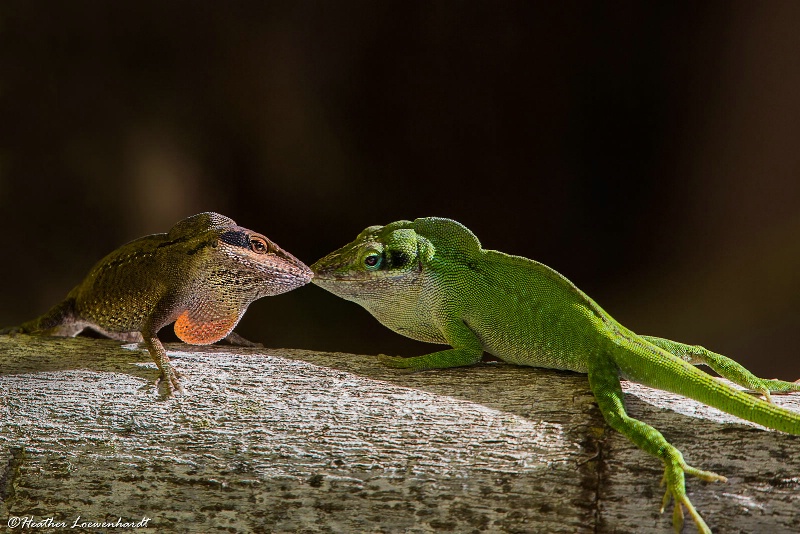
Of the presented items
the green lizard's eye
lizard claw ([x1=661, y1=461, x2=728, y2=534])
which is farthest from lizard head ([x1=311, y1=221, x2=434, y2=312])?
lizard claw ([x1=661, y1=461, x2=728, y2=534])

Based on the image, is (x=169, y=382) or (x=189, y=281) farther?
(x=189, y=281)

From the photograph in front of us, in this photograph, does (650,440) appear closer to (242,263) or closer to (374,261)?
(374,261)

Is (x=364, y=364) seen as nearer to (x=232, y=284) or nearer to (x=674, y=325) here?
(x=232, y=284)

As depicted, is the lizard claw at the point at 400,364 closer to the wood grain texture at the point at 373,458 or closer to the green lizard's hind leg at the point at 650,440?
the wood grain texture at the point at 373,458

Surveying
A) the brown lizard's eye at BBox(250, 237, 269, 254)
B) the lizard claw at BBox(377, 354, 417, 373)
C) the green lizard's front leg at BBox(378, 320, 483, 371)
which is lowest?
the lizard claw at BBox(377, 354, 417, 373)

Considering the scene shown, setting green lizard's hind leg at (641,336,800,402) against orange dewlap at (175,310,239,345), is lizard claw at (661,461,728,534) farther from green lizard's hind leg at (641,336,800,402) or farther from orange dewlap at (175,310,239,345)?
orange dewlap at (175,310,239,345)

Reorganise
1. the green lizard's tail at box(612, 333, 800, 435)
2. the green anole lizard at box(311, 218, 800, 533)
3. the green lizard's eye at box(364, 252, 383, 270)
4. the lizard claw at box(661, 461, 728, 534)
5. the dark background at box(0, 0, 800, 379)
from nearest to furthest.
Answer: the lizard claw at box(661, 461, 728, 534)
the green lizard's tail at box(612, 333, 800, 435)
the green anole lizard at box(311, 218, 800, 533)
the green lizard's eye at box(364, 252, 383, 270)
the dark background at box(0, 0, 800, 379)

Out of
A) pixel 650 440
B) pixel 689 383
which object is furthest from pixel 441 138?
pixel 650 440
